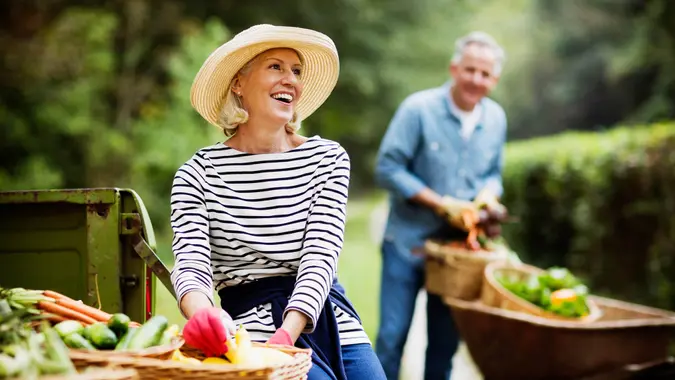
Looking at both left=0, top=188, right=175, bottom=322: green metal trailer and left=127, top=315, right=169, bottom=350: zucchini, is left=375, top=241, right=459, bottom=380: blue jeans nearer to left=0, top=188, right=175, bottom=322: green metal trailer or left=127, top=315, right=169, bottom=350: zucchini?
left=0, top=188, right=175, bottom=322: green metal trailer

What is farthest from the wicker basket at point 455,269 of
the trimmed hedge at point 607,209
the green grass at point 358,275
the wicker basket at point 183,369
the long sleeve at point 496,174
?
the wicker basket at point 183,369

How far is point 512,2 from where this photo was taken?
4912cm

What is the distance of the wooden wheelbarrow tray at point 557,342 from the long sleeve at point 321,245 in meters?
2.59

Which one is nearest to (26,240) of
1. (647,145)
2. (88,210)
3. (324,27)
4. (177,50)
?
(88,210)

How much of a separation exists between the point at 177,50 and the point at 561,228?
490 inches

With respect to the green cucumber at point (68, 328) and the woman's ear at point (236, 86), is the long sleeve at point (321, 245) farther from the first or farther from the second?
the green cucumber at point (68, 328)

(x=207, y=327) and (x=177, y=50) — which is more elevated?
(x=177, y=50)

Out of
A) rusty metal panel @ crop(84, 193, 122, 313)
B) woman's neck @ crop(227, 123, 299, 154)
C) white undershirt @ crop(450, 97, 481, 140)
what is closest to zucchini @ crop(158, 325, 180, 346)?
woman's neck @ crop(227, 123, 299, 154)

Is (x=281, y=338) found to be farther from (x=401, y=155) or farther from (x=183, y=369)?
(x=401, y=155)

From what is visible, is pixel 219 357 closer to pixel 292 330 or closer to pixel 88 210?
pixel 292 330

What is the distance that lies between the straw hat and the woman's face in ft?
0.13

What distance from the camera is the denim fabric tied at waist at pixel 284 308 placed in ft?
10.9

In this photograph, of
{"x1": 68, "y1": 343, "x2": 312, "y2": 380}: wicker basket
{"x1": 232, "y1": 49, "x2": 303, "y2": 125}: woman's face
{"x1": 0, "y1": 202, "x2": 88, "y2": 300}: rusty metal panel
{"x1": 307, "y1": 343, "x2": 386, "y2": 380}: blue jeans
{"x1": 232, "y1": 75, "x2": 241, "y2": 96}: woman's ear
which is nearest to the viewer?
{"x1": 68, "y1": 343, "x2": 312, "y2": 380}: wicker basket

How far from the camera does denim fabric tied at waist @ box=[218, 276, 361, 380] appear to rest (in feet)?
10.9
